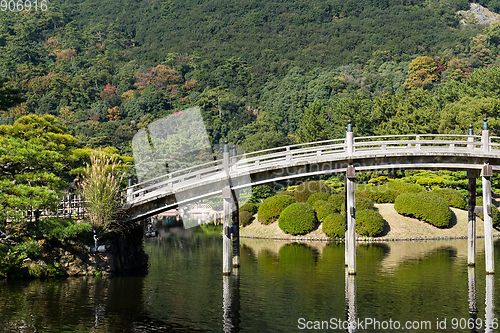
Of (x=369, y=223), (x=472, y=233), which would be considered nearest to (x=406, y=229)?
(x=369, y=223)

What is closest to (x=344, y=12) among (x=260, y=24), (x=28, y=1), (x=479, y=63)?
(x=260, y=24)

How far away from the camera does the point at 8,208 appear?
77.6 feet

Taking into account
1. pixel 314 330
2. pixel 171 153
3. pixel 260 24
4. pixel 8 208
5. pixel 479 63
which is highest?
pixel 260 24

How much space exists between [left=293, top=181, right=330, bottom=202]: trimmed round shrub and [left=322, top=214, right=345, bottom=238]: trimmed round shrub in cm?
618

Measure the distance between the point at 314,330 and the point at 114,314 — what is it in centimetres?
724

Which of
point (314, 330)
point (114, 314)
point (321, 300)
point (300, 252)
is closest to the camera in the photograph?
point (314, 330)

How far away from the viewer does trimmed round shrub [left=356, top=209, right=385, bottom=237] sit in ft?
131

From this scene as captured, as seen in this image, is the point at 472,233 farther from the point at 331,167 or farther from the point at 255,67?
the point at 255,67

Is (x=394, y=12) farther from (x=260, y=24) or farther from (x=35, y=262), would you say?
(x=35, y=262)

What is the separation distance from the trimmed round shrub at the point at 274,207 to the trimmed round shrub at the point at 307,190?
1.90m

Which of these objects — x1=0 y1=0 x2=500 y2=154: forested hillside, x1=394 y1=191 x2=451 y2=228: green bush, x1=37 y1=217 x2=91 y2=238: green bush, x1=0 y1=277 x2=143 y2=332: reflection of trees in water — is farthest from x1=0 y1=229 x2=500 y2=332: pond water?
x1=0 y1=0 x2=500 y2=154: forested hillside

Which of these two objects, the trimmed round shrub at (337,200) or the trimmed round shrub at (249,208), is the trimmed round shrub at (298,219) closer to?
the trimmed round shrub at (337,200)

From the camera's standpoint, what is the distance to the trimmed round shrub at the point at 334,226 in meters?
40.4

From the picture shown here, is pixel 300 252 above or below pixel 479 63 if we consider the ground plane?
below
